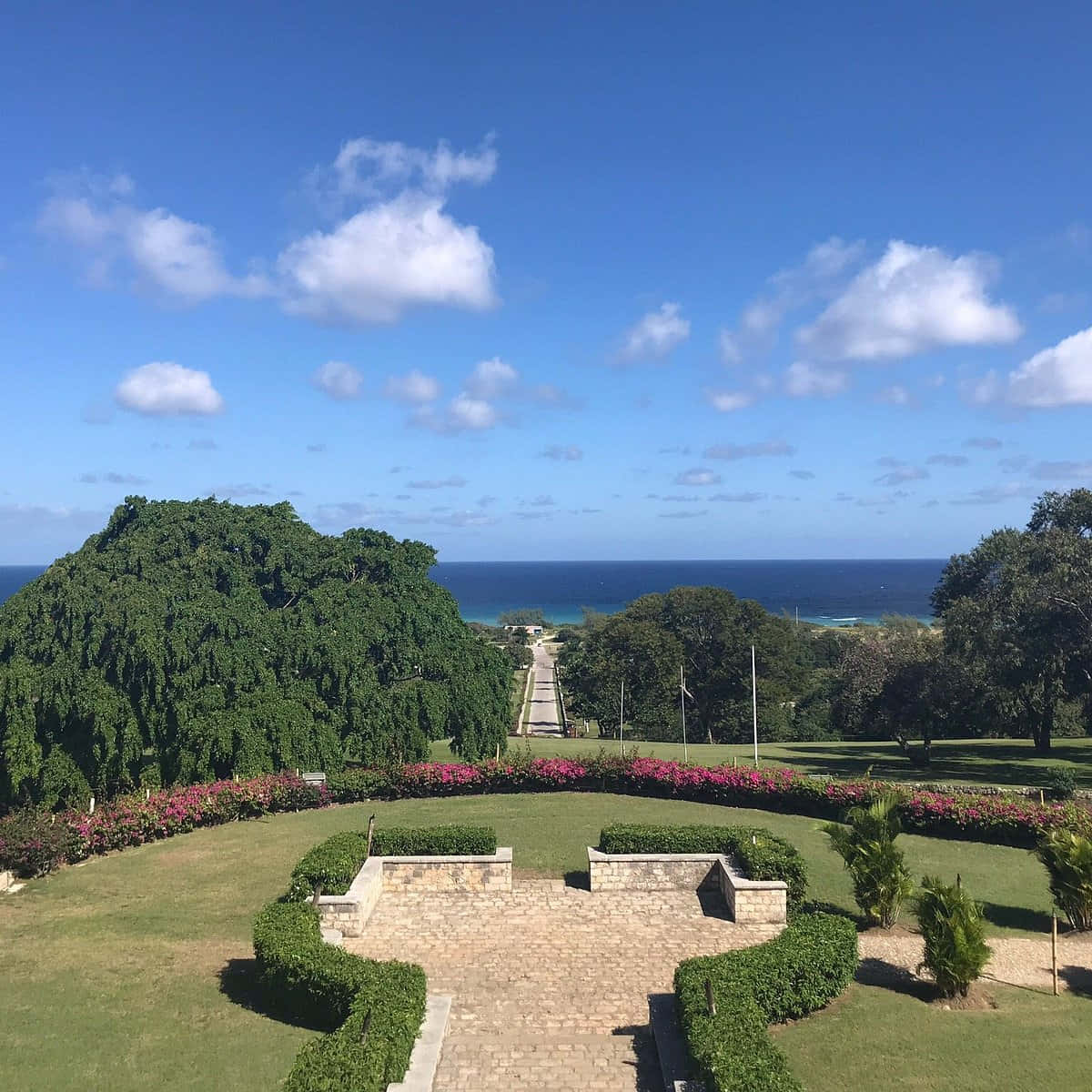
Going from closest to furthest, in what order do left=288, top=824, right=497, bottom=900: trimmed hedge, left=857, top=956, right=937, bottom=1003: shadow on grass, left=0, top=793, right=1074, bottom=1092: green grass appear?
left=0, top=793, right=1074, bottom=1092: green grass < left=857, top=956, right=937, bottom=1003: shadow on grass < left=288, top=824, right=497, bottom=900: trimmed hedge

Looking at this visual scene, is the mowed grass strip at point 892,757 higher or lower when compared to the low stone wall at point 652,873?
lower

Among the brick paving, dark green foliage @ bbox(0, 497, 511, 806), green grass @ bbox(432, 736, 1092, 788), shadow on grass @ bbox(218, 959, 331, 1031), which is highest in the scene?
dark green foliage @ bbox(0, 497, 511, 806)

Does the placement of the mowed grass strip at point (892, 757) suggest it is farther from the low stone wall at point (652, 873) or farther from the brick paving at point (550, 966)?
the brick paving at point (550, 966)

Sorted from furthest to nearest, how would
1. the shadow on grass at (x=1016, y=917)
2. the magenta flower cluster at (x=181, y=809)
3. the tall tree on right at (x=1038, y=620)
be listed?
the tall tree on right at (x=1038, y=620)
the magenta flower cluster at (x=181, y=809)
the shadow on grass at (x=1016, y=917)

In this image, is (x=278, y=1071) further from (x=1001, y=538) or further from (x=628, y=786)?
(x=1001, y=538)

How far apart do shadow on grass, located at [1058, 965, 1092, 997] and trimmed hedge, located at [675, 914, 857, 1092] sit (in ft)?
9.03

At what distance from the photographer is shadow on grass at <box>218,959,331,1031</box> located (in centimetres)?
985

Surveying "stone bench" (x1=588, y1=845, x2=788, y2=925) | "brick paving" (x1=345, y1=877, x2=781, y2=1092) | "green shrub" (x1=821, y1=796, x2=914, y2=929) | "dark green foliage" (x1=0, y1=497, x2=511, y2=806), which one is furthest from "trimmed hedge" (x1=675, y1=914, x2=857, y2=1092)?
"dark green foliage" (x1=0, y1=497, x2=511, y2=806)

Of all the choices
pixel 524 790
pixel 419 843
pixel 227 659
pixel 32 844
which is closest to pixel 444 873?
pixel 419 843

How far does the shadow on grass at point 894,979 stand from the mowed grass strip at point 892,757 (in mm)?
12852

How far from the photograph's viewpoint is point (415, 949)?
12.3 metres

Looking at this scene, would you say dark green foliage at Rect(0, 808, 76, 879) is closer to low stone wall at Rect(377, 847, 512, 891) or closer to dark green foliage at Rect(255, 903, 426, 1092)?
low stone wall at Rect(377, 847, 512, 891)

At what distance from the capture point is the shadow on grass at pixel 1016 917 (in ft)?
42.9

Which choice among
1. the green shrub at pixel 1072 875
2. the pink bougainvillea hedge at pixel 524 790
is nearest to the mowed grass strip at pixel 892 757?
the pink bougainvillea hedge at pixel 524 790
